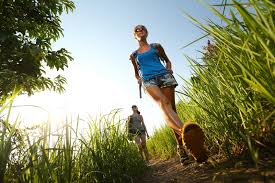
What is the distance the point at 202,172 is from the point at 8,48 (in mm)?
6769

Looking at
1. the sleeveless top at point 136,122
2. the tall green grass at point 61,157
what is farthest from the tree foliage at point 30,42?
the tall green grass at point 61,157

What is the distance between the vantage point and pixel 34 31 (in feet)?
29.4

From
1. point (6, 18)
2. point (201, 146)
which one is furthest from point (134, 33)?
point (6, 18)

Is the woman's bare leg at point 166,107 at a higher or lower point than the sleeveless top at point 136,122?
lower

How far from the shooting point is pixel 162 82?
3.27m

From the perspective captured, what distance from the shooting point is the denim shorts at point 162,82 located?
3.25 metres

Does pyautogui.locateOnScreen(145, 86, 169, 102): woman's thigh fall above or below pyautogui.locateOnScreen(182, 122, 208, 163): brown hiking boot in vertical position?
above

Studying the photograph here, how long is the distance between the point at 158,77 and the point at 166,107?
40cm

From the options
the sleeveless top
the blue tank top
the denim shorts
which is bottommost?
the denim shorts

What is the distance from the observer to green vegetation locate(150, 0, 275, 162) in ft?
3.81

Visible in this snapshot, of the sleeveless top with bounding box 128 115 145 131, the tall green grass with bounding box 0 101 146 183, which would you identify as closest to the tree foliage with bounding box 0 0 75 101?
the sleeveless top with bounding box 128 115 145 131

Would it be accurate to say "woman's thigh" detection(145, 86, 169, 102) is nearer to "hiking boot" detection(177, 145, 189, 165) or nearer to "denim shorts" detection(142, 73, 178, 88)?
"denim shorts" detection(142, 73, 178, 88)

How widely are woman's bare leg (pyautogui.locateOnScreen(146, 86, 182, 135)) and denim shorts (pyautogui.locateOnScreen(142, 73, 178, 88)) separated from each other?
2.5 inches

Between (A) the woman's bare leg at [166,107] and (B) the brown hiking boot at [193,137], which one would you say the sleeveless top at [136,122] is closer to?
(A) the woman's bare leg at [166,107]
